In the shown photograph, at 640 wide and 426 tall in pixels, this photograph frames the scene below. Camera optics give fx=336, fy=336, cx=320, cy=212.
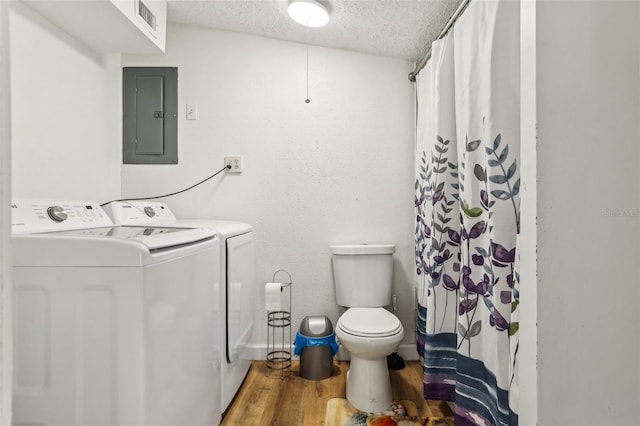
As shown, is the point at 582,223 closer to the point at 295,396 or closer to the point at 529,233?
the point at 529,233

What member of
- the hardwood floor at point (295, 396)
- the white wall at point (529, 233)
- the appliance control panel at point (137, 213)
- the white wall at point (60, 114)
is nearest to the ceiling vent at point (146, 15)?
the white wall at point (60, 114)

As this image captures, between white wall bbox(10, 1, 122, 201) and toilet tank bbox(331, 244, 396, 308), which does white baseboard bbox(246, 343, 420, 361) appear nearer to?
toilet tank bbox(331, 244, 396, 308)

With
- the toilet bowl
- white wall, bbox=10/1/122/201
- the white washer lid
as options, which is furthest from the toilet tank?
white wall, bbox=10/1/122/201

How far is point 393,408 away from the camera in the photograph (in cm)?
160

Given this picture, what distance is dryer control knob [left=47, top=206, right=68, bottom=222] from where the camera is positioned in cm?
132

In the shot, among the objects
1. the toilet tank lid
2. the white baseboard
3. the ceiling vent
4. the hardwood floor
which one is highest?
the ceiling vent

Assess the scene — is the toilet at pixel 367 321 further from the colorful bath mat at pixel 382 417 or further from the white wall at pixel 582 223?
the white wall at pixel 582 223

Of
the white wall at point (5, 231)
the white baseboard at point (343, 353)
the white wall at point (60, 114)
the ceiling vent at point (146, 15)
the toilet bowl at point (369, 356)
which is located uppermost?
the ceiling vent at point (146, 15)

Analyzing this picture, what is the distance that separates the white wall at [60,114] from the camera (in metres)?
1.38

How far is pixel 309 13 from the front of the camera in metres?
1.71

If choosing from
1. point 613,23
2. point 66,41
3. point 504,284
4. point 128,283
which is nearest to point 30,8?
point 66,41

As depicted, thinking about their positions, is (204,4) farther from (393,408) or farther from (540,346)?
(393,408)

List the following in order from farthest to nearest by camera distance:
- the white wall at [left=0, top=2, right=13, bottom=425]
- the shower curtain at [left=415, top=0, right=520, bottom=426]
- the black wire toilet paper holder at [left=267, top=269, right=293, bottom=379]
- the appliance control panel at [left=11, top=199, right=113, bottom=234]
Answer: the black wire toilet paper holder at [left=267, top=269, right=293, bottom=379], the appliance control panel at [left=11, top=199, right=113, bottom=234], the shower curtain at [left=415, top=0, right=520, bottom=426], the white wall at [left=0, top=2, right=13, bottom=425]

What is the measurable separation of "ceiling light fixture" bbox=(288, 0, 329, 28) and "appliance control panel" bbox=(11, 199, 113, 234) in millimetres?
1364
